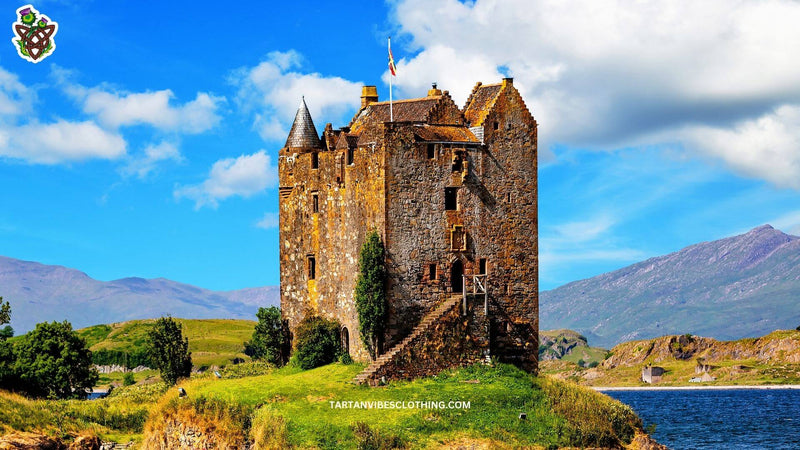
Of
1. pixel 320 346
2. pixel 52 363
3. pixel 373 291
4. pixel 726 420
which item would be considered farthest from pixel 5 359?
pixel 726 420

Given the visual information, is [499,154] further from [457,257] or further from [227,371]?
[227,371]

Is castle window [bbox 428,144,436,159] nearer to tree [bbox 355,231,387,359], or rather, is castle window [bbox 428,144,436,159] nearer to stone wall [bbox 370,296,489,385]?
tree [bbox 355,231,387,359]

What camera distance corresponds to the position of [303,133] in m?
68.9

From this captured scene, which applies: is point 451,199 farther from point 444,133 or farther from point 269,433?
point 269,433

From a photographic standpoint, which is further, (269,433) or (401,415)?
(401,415)

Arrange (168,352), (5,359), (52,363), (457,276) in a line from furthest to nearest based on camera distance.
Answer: (168,352), (52,363), (5,359), (457,276)

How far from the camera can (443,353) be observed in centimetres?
5697

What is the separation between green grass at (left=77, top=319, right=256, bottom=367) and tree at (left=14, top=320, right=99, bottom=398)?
6788 centimetres

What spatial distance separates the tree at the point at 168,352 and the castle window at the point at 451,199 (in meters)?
22.7

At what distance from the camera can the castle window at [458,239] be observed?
5953 cm

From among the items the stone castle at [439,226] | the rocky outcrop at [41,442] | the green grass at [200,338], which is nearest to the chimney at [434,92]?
the stone castle at [439,226]

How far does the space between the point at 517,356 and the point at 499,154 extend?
1217cm

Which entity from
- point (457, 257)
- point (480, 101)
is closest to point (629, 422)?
point (457, 257)

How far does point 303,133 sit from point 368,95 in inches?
202
